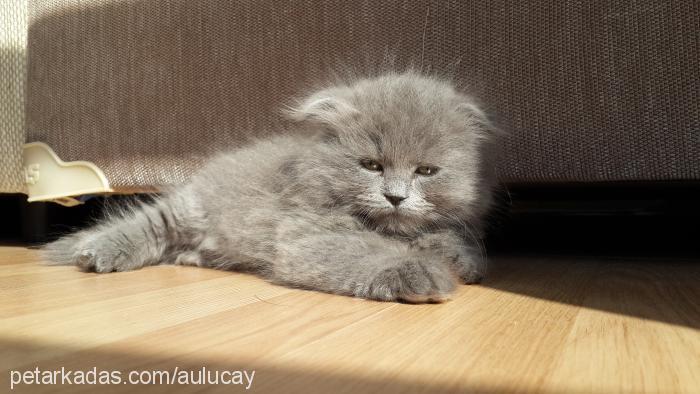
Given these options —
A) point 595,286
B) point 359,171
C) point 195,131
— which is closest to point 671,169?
point 595,286

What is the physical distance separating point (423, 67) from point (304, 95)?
404 mm

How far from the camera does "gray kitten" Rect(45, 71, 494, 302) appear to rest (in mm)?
1193

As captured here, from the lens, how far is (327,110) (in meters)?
1.41

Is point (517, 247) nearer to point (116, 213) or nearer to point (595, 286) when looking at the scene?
point (595, 286)

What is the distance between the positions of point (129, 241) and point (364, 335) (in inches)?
37.9

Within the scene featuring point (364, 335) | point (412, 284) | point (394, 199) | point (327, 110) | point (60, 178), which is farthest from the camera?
point (60, 178)

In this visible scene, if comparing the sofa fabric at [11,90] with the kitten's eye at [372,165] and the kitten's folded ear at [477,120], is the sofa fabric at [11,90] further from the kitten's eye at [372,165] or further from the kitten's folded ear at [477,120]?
the kitten's folded ear at [477,120]

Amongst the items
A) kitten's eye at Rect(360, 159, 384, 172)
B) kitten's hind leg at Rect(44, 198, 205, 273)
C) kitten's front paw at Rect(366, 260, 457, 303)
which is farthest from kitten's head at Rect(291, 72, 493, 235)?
kitten's hind leg at Rect(44, 198, 205, 273)

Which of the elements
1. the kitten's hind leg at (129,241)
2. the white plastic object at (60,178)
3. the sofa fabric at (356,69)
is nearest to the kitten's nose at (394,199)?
the sofa fabric at (356,69)

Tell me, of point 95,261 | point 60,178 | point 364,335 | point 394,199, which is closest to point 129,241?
point 95,261

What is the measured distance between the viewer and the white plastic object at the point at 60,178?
79.4 inches

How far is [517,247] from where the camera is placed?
225 centimetres

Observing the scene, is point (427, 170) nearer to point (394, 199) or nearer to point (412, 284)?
point (394, 199)

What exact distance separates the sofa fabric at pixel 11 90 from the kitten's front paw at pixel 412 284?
5.36 ft
